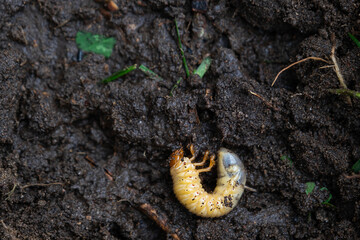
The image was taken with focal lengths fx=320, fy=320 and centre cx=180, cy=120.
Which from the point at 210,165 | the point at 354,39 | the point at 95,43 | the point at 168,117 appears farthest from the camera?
the point at 95,43

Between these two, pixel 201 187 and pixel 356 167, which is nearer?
pixel 356 167

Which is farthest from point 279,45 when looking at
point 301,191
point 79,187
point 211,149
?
point 79,187

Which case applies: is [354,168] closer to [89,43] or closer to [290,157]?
[290,157]

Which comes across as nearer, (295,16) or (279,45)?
(295,16)

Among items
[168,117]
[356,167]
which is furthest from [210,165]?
[356,167]

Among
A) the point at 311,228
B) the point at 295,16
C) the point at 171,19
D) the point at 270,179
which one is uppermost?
the point at 295,16

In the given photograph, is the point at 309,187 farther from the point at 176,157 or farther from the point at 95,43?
the point at 95,43

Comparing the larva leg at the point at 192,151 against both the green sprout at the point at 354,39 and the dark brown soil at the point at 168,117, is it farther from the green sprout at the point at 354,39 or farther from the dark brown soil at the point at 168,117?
the green sprout at the point at 354,39
